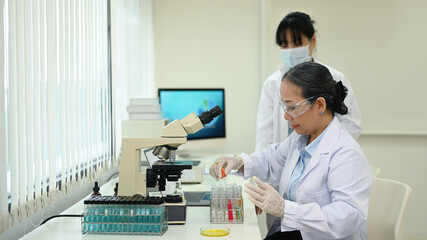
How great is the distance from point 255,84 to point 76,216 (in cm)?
240

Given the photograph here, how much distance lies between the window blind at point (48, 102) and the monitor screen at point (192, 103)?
0.77 meters

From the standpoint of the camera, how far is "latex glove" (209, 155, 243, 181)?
6.40 ft

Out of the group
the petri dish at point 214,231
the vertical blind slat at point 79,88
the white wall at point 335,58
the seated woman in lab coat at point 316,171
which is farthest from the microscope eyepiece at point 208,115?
the white wall at point 335,58

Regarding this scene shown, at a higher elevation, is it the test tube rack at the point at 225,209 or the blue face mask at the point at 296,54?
the blue face mask at the point at 296,54

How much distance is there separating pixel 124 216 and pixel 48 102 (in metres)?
0.59

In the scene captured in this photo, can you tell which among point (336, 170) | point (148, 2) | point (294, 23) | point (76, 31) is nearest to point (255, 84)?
point (148, 2)

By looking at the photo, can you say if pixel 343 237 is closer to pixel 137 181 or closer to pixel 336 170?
pixel 336 170

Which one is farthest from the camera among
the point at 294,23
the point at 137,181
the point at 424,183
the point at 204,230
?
the point at 424,183

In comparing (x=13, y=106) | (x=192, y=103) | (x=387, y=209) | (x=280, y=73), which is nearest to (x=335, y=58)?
(x=280, y=73)

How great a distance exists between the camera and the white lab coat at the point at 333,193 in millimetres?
1512

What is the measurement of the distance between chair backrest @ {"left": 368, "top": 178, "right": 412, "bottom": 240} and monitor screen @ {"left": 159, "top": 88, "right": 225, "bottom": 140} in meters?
1.51

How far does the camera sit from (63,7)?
6.28ft

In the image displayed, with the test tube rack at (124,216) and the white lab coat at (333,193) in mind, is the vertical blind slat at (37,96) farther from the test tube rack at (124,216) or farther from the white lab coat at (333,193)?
the white lab coat at (333,193)

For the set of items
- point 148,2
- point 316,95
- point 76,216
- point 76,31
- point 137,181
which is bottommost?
point 76,216
